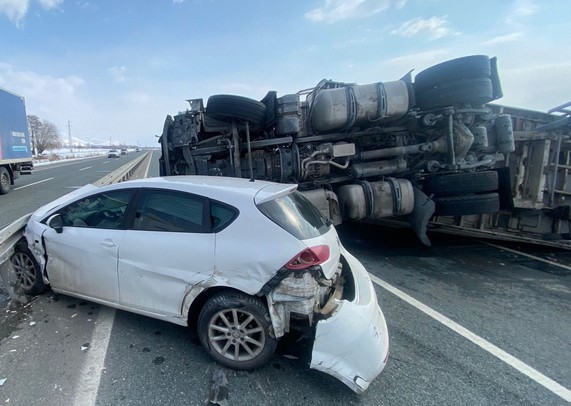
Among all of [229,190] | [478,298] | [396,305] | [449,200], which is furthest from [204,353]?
[449,200]

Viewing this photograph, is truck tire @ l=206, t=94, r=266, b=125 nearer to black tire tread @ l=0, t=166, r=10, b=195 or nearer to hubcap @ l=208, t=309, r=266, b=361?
hubcap @ l=208, t=309, r=266, b=361

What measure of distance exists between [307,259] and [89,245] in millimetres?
2093

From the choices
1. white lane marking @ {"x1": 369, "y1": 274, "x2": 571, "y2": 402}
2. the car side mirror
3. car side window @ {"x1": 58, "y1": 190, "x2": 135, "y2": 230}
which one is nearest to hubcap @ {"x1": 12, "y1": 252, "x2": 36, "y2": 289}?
A: the car side mirror

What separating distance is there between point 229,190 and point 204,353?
142 cm

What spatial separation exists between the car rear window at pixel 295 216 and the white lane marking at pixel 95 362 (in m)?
1.77

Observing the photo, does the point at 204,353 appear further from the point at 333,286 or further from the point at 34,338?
the point at 34,338

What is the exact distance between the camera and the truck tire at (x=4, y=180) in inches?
411

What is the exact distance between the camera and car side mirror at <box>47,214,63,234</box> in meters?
3.03

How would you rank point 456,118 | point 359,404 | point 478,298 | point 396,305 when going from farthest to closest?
point 456,118 < point 478,298 < point 396,305 < point 359,404

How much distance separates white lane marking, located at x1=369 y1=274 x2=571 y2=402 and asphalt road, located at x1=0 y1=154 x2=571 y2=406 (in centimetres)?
1

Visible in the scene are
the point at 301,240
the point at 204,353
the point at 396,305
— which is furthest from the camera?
the point at 396,305

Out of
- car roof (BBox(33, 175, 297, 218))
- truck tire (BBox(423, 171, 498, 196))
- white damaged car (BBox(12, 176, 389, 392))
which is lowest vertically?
white damaged car (BBox(12, 176, 389, 392))

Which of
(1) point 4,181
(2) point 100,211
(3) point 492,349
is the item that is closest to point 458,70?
(3) point 492,349

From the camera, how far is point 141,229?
272 cm
